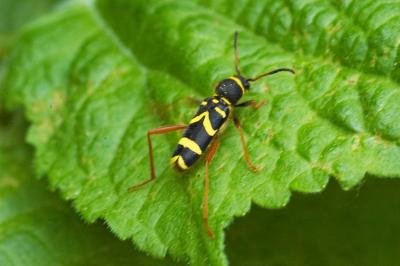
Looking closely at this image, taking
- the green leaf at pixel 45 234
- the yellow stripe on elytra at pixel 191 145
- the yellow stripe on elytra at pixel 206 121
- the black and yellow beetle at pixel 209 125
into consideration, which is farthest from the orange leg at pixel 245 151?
the green leaf at pixel 45 234

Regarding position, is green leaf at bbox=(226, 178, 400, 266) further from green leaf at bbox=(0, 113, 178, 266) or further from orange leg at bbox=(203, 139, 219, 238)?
orange leg at bbox=(203, 139, 219, 238)

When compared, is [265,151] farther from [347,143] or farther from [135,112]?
[135,112]

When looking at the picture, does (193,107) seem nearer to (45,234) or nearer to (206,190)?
(206,190)

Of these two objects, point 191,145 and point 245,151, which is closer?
point 245,151

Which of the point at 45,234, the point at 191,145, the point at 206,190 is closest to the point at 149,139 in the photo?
the point at 191,145

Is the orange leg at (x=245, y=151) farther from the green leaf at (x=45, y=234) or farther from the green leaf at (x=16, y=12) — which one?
the green leaf at (x=16, y=12)

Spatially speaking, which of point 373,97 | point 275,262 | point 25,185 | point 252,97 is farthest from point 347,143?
point 25,185

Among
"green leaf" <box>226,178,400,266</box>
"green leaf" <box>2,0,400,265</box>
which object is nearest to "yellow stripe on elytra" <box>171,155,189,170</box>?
"green leaf" <box>2,0,400,265</box>
